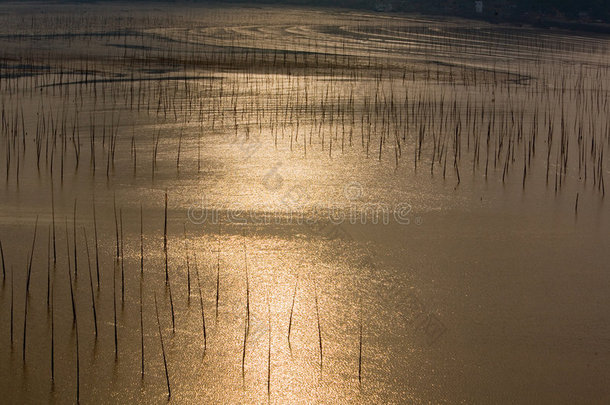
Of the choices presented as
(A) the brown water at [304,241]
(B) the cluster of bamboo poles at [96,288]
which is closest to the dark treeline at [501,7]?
(A) the brown water at [304,241]

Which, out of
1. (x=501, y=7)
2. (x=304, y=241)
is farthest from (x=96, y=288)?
(x=501, y=7)

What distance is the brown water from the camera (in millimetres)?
2133

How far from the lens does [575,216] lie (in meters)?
3.52

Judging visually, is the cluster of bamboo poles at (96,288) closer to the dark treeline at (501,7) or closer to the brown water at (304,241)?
the brown water at (304,241)

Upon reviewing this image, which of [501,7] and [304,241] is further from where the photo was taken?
[501,7]

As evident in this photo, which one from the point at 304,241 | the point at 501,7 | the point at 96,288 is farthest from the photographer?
the point at 501,7

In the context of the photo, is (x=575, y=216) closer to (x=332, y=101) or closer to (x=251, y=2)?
(x=332, y=101)

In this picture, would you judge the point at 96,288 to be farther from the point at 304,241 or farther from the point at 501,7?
the point at 501,7

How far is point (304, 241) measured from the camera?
121 inches

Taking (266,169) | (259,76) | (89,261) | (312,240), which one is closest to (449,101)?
(259,76)

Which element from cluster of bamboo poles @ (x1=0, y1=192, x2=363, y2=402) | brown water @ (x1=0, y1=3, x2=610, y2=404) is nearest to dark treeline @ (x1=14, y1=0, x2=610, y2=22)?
brown water @ (x1=0, y1=3, x2=610, y2=404)

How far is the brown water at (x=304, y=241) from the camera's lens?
213cm

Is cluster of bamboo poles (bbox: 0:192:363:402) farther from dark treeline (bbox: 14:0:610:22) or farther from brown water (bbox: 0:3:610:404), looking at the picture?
dark treeline (bbox: 14:0:610:22)

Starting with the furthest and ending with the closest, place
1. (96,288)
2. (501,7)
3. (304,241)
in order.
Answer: (501,7) < (304,241) < (96,288)
